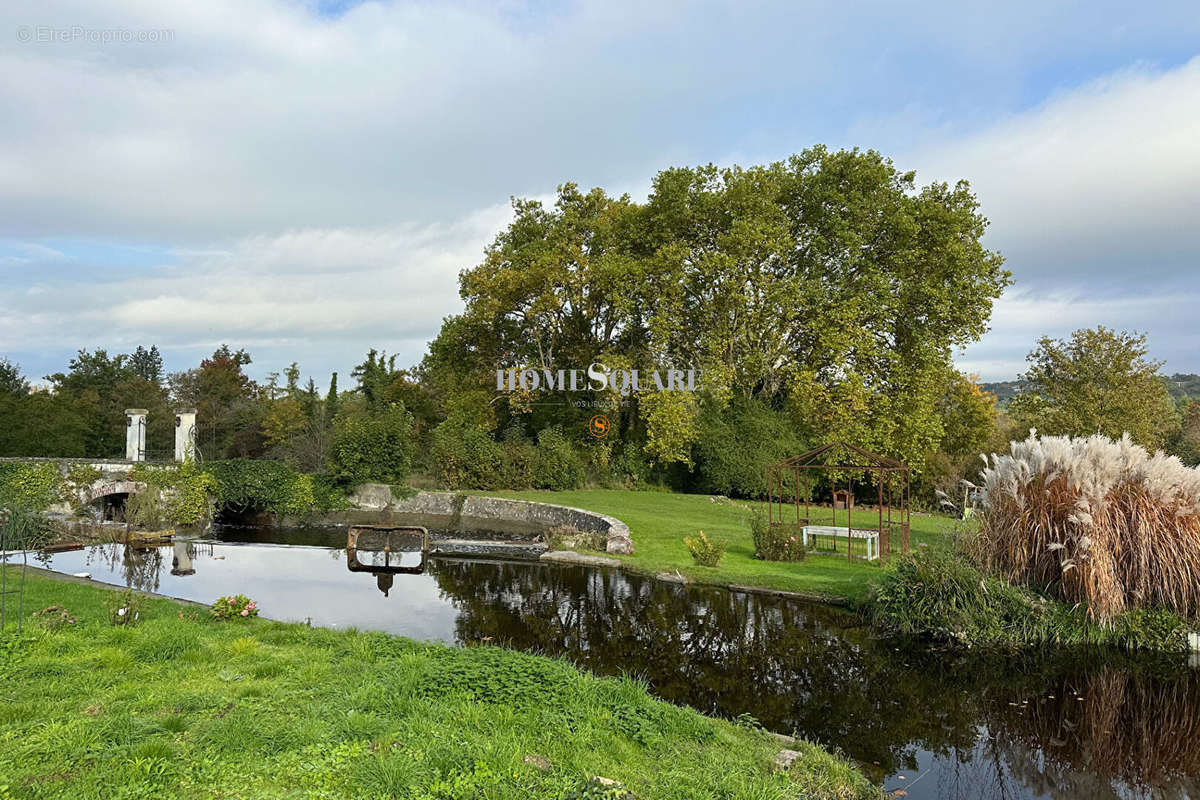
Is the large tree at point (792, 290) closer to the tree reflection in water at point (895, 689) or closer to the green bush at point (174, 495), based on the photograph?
the green bush at point (174, 495)

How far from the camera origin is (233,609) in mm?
7996

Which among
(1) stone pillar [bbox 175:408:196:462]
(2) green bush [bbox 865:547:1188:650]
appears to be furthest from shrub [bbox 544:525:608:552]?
(1) stone pillar [bbox 175:408:196:462]

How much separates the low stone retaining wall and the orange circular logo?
257 inches

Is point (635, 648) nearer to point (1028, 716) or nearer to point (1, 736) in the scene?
point (1028, 716)

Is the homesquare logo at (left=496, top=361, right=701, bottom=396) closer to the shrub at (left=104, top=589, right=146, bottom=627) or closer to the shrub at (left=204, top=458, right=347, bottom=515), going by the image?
the shrub at (left=204, top=458, right=347, bottom=515)

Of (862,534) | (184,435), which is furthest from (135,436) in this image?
(862,534)

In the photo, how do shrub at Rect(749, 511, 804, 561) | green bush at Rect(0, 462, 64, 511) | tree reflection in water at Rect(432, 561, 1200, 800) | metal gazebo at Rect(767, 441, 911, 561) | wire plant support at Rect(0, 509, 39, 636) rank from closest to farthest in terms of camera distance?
tree reflection in water at Rect(432, 561, 1200, 800)
wire plant support at Rect(0, 509, 39, 636)
metal gazebo at Rect(767, 441, 911, 561)
shrub at Rect(749, 511, 804, 561)
green bush at Rect(0, 462, 64, 511)

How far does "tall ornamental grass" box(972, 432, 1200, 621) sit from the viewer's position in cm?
786

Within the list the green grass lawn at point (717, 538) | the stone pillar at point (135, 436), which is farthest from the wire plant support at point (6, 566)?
the stone pillar at point (135, 436)

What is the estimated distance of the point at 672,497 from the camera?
23797 mm

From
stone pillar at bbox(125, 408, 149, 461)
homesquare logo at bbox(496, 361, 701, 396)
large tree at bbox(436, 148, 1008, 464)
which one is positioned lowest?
stone pillar at bbox(125, 408, 149, 461)

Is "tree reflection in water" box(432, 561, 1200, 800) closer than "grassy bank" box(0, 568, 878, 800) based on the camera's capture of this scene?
No

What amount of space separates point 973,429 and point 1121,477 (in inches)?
775

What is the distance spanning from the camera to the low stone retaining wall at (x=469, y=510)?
18812mm
